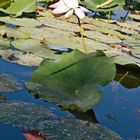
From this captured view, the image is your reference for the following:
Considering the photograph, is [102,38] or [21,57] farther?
[102,38]

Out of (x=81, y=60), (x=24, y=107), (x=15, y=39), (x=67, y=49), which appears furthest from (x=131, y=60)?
(x=24, y=107)

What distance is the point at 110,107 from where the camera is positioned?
172 cm

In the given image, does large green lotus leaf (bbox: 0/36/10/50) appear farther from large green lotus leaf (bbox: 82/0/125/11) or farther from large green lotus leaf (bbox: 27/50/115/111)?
large green lotus leaf (bbox: 82/0/125/11)

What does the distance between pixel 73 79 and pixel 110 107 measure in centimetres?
22

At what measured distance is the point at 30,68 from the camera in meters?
2.03

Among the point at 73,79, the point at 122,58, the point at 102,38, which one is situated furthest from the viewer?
the point at 102,38

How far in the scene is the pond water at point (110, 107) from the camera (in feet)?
4.86

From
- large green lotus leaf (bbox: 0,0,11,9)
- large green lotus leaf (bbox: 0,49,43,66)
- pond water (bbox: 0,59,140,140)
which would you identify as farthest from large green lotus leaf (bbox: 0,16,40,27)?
pond water (bbox: 0,59,140,140)

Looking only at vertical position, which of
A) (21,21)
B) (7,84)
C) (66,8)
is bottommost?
(21,21)

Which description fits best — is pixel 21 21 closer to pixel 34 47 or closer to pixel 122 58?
pixel 34 47

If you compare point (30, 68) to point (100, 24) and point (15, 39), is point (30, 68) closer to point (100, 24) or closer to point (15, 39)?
point (15, 39)

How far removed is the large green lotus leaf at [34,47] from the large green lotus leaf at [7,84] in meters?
0.45

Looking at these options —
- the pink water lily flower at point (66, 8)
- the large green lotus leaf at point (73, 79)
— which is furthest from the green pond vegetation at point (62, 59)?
the pink water lily flower at point (66, 8)

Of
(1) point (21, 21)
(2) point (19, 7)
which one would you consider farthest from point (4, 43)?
(2) point (19, 7)
